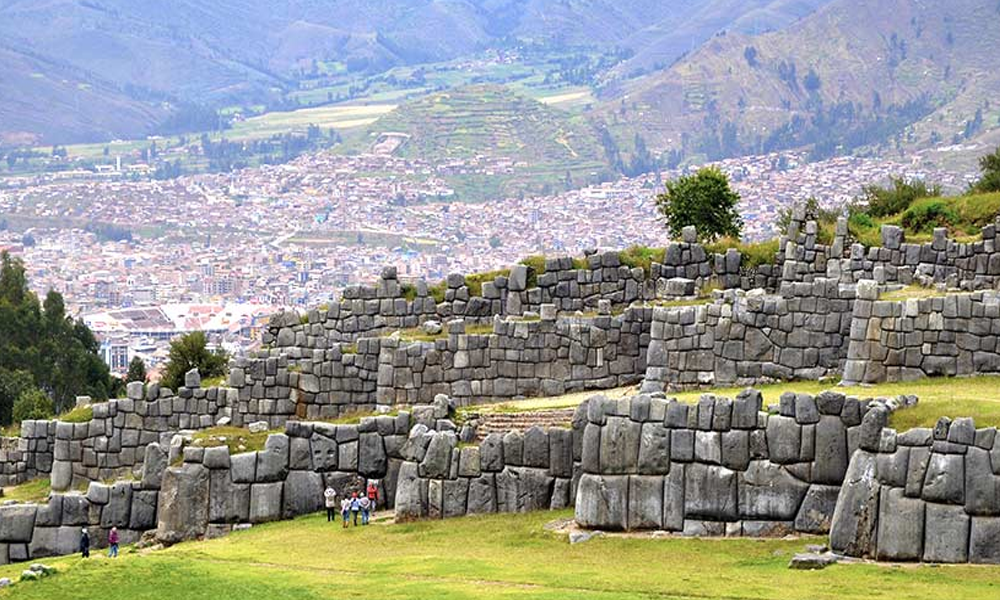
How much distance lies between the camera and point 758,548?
34.9 m

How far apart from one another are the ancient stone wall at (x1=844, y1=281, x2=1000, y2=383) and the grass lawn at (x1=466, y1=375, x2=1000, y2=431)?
29cm

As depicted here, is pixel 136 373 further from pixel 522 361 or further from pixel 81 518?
pixel 81 518

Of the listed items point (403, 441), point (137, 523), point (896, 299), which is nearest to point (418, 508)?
point (403, 441)

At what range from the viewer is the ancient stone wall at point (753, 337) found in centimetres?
4362

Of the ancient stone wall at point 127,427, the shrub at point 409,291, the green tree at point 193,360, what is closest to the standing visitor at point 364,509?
the ancient stone wall at point 127,427

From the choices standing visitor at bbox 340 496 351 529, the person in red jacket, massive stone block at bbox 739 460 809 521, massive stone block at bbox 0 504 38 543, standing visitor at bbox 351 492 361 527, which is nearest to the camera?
massive stone block at bbox 739 460 809 521

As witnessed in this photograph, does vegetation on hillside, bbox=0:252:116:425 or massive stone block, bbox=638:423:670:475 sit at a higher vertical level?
vegetation on hillside, bbox=0:252:116:425

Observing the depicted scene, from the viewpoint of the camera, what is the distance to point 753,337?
44.5 metres

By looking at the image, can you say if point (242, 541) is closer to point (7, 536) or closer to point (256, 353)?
point (7, 536)

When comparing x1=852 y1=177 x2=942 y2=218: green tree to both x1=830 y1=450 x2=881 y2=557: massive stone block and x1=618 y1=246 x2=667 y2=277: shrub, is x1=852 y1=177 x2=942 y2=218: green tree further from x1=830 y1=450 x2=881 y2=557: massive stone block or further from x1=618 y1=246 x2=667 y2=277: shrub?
x1=830 y1=450 x2=881 y2=557: massive stone block

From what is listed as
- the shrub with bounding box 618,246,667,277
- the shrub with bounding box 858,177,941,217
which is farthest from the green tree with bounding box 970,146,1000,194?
the shrub with bounding box 618,246,667,277

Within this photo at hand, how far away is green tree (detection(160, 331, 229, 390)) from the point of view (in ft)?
178

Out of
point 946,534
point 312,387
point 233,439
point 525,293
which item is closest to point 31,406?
point 312,387

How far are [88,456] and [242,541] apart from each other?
9291 millimetres
